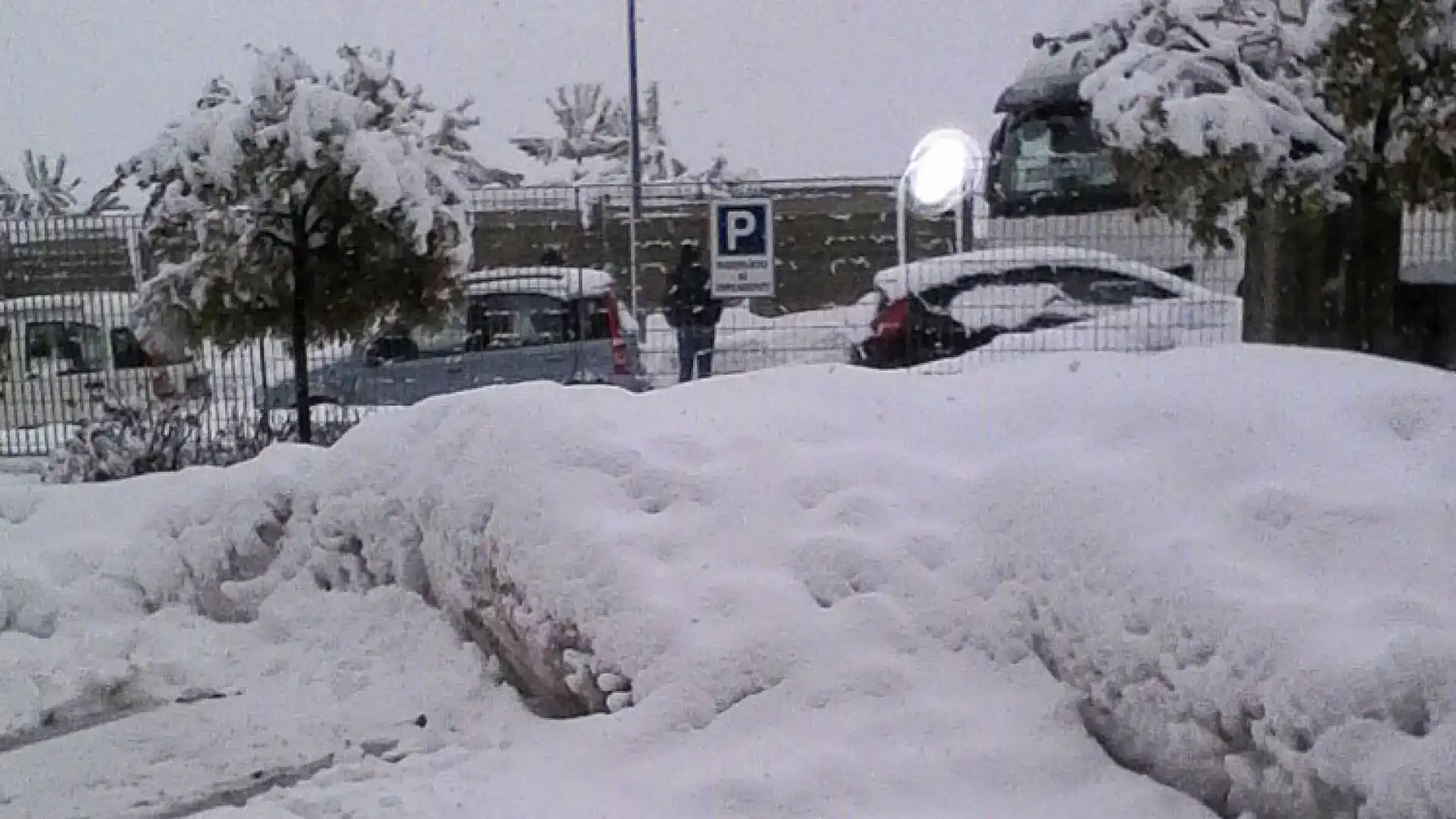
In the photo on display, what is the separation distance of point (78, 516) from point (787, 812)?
452cm

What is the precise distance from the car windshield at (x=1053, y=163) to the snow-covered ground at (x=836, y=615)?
5.22 m

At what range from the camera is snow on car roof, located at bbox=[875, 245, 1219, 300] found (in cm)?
932

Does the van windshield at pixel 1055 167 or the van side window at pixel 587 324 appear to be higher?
the van windshield at pixel 1055 167

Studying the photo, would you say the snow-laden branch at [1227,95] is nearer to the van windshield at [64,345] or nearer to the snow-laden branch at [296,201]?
the snow-laden branch at [296,201]

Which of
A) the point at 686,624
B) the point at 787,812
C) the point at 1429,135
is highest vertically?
the point at 1429,135

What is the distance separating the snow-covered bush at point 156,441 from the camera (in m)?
8.19

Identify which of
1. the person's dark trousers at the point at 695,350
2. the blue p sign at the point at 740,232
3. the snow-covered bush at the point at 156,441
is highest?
the blue p sign at the point at 740,232

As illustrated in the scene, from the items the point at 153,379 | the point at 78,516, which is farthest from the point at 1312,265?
the point at 153,379

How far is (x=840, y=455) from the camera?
4.48 meters

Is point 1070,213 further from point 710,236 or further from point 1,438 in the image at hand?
point 1,438

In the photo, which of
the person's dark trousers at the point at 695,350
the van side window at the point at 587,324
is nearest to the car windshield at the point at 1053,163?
the person's dark trousers at the point at 695,350

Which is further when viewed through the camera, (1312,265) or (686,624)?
(1312,265)

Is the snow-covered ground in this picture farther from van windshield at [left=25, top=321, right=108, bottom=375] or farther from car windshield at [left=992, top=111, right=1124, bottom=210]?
van windshield at [left=25, top=321, right=108, bottom=375]

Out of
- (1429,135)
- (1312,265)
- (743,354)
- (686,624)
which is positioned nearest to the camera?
(686,624)
